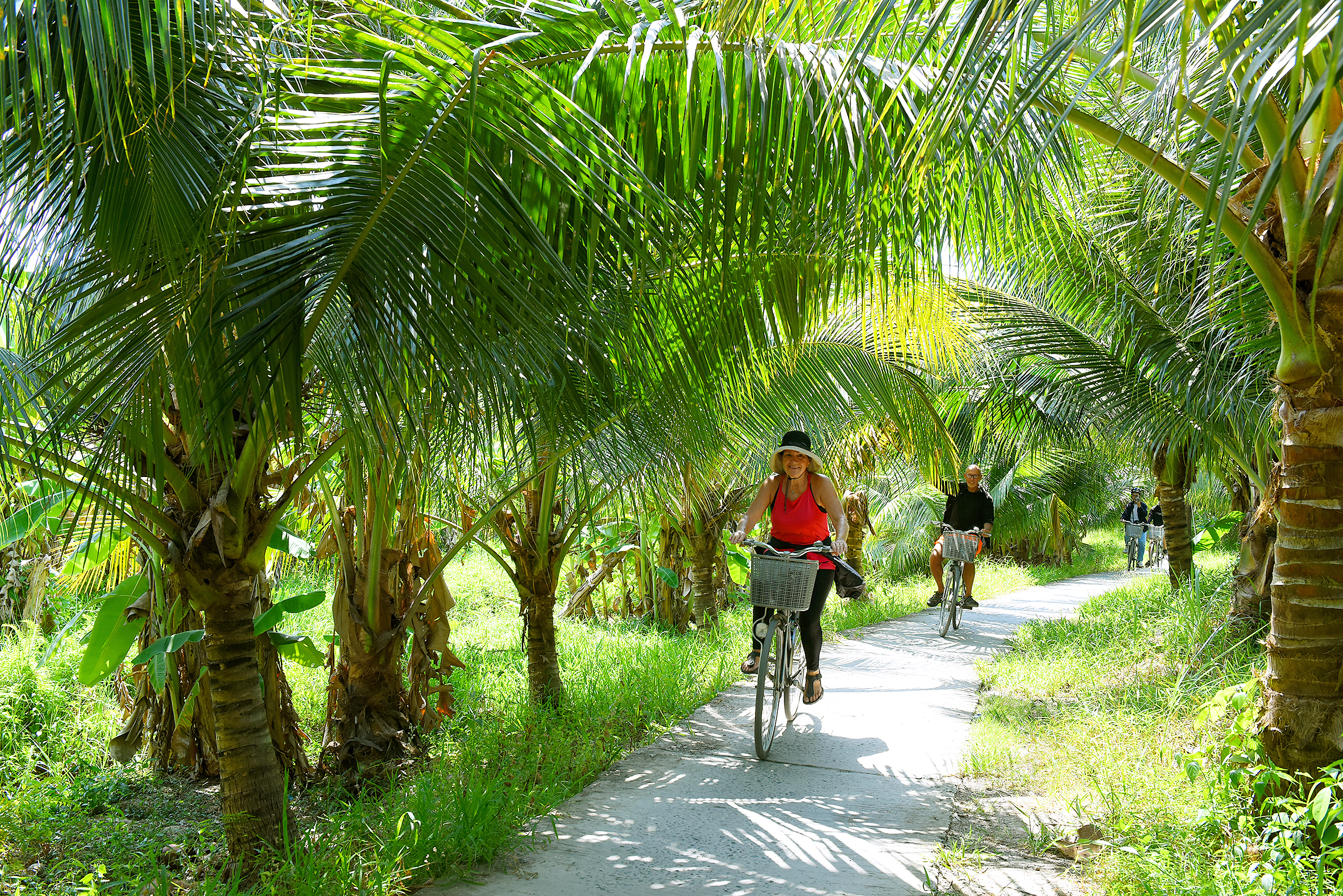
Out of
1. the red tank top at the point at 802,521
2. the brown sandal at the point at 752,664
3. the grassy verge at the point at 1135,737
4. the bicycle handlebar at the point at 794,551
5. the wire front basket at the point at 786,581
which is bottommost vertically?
the grassy verge at the point at 1135,737

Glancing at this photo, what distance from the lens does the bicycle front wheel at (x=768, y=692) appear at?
4863 mm

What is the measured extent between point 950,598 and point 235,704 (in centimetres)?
792

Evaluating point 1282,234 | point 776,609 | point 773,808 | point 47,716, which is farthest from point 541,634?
point 1282,234

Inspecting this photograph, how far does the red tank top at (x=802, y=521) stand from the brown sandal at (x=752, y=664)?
2.40ft

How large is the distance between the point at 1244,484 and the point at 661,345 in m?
8.17

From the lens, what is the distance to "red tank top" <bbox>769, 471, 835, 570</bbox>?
17.6ft

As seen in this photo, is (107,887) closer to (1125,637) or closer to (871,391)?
(871,391)

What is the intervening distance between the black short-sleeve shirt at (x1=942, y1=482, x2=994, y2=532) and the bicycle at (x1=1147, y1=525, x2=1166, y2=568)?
13.1 meters

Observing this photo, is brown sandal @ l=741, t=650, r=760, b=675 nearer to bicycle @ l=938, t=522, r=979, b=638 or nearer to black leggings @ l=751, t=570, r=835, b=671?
black leggings @ l=751, t=570, r=835, b=671

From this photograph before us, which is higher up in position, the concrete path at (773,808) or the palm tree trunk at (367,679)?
the palm tree trunk at (367,679)

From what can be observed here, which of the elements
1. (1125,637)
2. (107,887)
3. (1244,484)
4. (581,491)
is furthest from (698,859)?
(1244,484)

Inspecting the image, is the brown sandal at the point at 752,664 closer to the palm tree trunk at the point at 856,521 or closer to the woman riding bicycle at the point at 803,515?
the woman riding bicycle at the point at 803,515

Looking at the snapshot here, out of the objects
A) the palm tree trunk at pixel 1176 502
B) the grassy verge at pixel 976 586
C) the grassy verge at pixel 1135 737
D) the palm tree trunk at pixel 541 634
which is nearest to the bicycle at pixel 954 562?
the grassy verge at pixel 1135 737

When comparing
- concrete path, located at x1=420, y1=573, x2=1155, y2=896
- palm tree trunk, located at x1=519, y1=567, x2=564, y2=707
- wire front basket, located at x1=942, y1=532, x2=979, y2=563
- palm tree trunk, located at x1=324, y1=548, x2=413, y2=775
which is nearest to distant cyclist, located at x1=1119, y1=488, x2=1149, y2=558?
wire front basket, located at x1=942, y1=532, x2=979, y2=563
